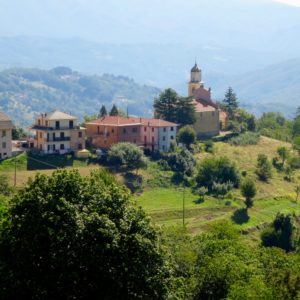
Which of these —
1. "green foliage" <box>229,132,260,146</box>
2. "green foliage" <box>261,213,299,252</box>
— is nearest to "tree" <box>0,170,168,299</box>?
"green foliage" <box>261,213,299,252</box>

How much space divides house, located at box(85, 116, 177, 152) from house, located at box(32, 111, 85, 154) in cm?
368

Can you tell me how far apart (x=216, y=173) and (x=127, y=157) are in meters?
8.51

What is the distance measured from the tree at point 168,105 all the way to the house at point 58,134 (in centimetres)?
1468

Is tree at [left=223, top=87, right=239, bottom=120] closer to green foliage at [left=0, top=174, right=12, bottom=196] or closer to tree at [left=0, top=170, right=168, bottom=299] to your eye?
green foliage at [left=0, top=174, right=12, bottom=196]

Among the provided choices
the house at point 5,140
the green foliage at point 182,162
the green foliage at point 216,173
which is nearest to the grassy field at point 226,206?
the green foliage at point 216,173

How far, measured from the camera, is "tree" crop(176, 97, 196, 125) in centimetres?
8656

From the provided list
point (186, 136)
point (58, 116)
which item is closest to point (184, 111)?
point (186, 136)

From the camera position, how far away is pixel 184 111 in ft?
284

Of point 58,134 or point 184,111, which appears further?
point 184,111

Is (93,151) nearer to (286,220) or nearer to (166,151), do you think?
(166,151)

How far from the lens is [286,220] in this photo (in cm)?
5938

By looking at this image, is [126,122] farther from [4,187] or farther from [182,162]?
[4,187]

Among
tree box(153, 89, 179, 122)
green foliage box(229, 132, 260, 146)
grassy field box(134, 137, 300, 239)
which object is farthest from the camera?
green foliage box(229, 132, 260, 146)

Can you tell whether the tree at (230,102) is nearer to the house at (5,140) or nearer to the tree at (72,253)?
the house at (5,140)
